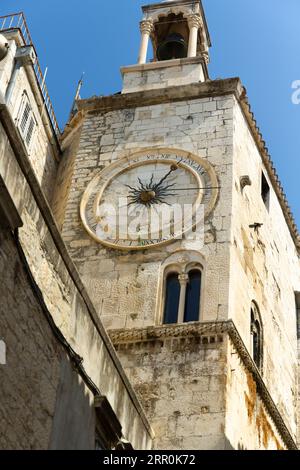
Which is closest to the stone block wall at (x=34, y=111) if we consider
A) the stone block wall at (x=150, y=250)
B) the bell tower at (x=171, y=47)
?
the stone block wall at (x=150, y=250)

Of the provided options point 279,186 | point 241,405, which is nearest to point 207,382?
point 241,405

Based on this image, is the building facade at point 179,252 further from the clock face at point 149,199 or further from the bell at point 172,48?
the bell at point 172,48

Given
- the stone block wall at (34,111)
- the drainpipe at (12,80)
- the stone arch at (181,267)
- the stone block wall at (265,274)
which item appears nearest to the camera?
the stone arch at (181,267)

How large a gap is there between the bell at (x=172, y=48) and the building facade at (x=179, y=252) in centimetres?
15

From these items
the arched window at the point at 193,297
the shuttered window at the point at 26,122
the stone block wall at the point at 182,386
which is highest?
the shuttered window at the point at 26,122

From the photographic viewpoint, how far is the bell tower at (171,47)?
20453mm

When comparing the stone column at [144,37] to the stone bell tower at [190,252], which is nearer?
the stone bell tower at [190,252]

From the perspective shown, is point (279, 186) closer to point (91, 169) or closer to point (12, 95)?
point (91, 169)

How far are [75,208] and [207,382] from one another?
5.35m

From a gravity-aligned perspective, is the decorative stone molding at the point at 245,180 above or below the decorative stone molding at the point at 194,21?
below

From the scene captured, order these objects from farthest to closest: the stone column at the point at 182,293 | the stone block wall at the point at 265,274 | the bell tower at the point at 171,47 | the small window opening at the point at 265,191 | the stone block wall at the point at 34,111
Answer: the bell tower at the point at 171,47
the small window opening at the point at 265,191
the stone block wall at the point at 34,111
the stone block wall at the point at 265,274
the stone column at the point at 182,293

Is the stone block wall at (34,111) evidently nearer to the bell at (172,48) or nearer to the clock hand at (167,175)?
the clock hand at (167,175)

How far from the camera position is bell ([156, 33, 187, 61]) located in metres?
22.8

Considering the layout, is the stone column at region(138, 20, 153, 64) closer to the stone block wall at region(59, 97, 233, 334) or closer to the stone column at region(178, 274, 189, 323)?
the stone block wall at region(59, 97, 233, 334)
